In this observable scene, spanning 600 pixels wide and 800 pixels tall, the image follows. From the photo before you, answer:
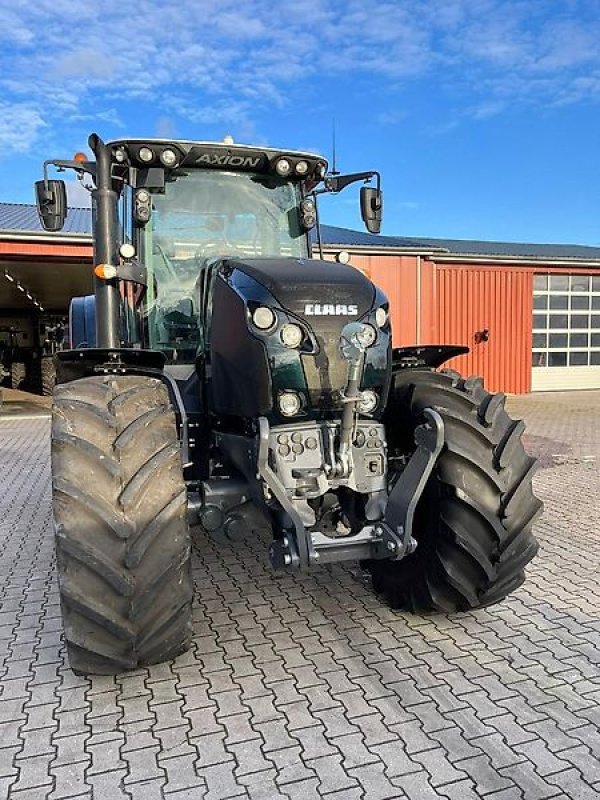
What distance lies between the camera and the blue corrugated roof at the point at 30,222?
12.7 meters

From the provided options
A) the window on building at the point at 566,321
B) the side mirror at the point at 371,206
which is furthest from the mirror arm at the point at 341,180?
the window on building at the point at 566,321

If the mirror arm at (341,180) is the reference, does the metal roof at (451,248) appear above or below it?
above

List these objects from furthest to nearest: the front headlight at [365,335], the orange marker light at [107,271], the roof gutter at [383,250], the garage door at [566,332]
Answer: the garage door at [566,332], the roof gutter at [383,250], the orange marker light at [107,271], the front headlight at [365,335]

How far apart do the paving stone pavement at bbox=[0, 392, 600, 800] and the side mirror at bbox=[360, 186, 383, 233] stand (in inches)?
95.7

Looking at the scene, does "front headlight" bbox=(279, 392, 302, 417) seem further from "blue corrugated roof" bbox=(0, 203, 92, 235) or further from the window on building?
the window on building

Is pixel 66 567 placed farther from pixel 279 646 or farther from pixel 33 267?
pixel 33 267

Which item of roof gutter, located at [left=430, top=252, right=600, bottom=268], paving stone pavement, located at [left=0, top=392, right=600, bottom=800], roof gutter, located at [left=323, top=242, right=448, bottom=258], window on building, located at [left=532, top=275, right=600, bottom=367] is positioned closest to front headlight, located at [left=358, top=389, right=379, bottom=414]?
paving stone pavement, located at [left=0, top=392, right=600, bottom=800]

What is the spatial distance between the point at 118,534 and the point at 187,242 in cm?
213

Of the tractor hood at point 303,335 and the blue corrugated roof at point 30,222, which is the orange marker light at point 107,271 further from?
the blue corrugated roof at point 30,222

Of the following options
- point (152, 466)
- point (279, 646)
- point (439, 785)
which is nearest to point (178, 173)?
point (152, 466)

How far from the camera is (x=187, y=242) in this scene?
4.30 m

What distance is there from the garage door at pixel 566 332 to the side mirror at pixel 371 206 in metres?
14.0

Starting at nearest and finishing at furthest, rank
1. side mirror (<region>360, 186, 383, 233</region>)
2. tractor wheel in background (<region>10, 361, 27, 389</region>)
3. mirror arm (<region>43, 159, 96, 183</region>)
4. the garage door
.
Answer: mirror arm (<region>43, 159, 96, 183</region>) → side mirror (<region>360, 186, 383, 233</region>) → the garage door → tractor wheel in background (<region>10, 361, 27, 389</region>)

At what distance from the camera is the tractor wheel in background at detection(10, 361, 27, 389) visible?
20.8 meters
